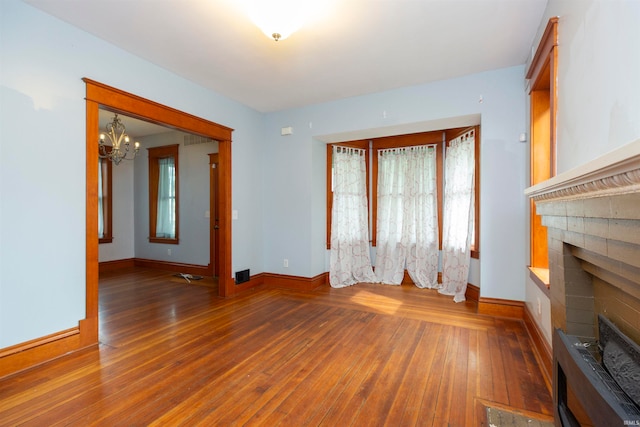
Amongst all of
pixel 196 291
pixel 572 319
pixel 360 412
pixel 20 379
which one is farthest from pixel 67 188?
pixel 572 319

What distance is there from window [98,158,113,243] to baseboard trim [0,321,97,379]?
167 inches

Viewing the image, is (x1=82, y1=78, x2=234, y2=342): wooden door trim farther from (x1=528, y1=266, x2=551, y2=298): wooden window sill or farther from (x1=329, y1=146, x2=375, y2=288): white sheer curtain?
(x1=528, y1=266, x2=551, y2=298): wooden window sill

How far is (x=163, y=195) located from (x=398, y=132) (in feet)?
16.3

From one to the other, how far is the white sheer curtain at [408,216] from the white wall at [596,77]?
2.61 metres

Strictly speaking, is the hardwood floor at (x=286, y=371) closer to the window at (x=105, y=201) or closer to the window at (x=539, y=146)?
the window at (x=539, y=146)

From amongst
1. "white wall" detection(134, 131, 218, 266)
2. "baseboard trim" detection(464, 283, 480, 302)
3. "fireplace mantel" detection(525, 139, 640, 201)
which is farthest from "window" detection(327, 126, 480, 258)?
"fireplace mantel" detection(525, 139, 640, 201)

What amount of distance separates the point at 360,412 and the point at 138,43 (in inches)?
143

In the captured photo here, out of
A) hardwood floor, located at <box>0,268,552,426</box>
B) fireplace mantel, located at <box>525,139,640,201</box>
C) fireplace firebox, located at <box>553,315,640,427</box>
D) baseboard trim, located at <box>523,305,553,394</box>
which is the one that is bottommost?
hardwood floor, located at <box>0,268,552,426</box>

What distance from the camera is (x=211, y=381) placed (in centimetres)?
212

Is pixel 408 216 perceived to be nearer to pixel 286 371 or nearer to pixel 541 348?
pixel 541 348

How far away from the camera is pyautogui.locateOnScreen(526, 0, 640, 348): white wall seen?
113cm

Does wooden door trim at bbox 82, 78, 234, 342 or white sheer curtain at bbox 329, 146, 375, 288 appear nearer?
wooden door trim at bbox 82, 78, 234, 342

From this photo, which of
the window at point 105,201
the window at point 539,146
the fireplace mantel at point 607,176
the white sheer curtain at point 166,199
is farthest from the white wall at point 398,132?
the window at point 105,201

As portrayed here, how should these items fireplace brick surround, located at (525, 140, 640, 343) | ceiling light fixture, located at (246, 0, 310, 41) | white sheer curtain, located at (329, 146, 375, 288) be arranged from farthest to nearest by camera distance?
white sheer curtain, located at (329, 146, 375, 288), ceiling light fixture, located at (246, 0, 310, 41), fireplace brick surround, located at (525, 140, 640, 343)
